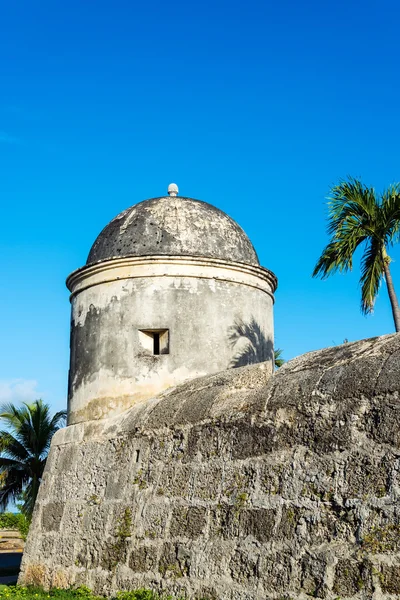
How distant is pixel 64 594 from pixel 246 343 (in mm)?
Answer: 3520

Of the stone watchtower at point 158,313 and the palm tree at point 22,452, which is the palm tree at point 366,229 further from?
the palm tree at point 22,452

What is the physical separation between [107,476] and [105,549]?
2.08 feet

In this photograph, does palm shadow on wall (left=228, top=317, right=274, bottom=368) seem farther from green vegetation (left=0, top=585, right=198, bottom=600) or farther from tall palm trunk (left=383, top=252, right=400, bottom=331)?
green vegetation (left=0, top=585, right=198, bottom=600)

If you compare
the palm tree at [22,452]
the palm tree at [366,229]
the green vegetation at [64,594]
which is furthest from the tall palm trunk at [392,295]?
the palm tree at [22,452]

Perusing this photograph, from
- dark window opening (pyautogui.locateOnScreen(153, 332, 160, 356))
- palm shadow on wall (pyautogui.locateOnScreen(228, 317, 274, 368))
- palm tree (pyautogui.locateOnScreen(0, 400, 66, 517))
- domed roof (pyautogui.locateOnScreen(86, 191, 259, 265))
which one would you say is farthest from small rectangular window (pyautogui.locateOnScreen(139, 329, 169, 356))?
palm tree (pyautogui.locateOnScreen(0, 400, 66, 517))

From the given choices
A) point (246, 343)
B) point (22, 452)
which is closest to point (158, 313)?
point (246, 343)

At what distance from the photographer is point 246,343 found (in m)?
8.03

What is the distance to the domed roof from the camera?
27.0 ft

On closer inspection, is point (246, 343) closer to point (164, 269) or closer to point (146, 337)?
point (146, 337)

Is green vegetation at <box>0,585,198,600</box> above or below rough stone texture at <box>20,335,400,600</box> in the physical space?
below

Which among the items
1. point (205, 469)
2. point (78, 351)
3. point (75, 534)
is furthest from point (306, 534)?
point (78, 351)

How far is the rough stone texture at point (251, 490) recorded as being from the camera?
3.66 metres

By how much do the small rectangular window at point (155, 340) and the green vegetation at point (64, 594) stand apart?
276 cm

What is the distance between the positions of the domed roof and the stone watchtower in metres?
0.02
